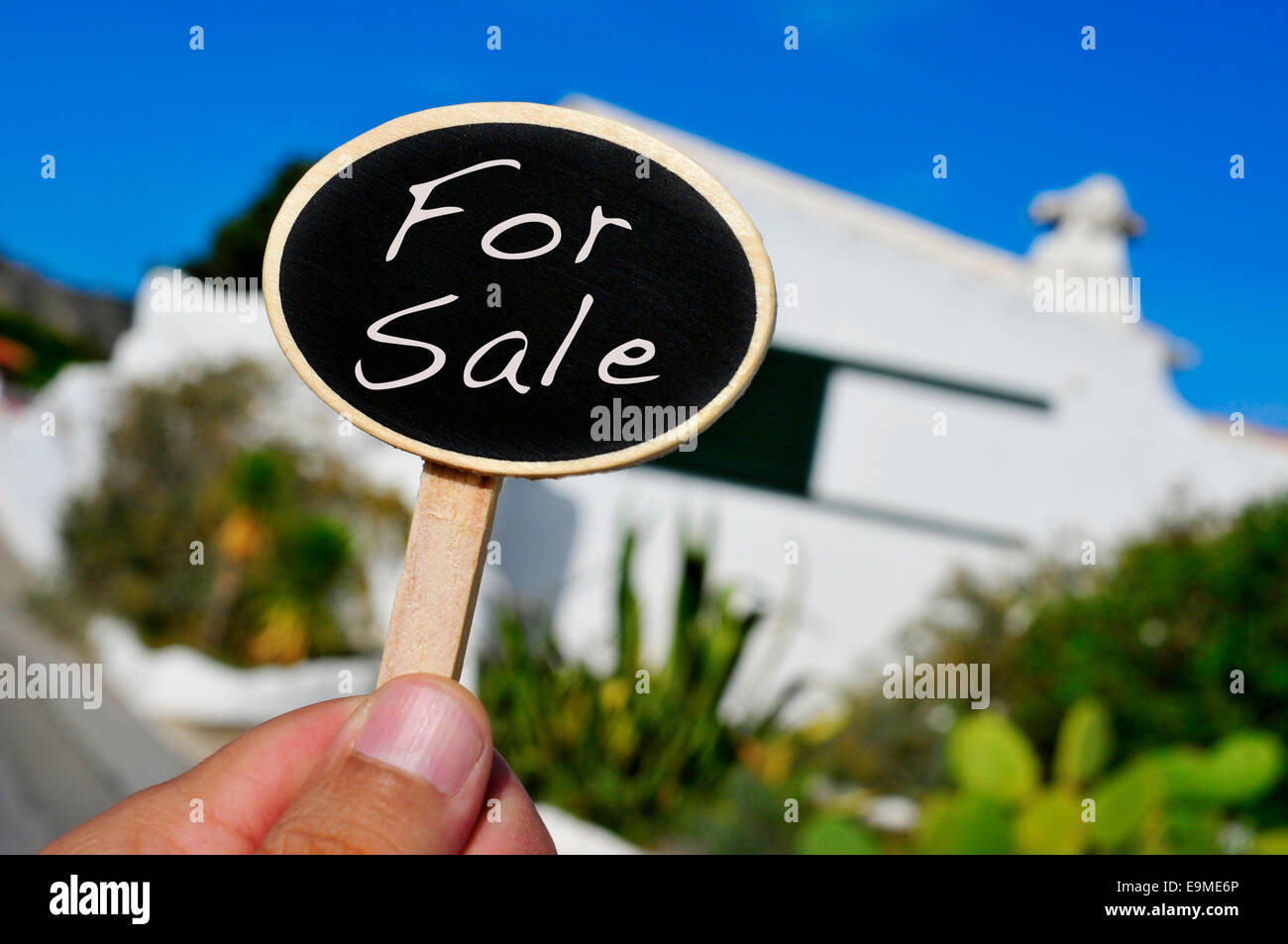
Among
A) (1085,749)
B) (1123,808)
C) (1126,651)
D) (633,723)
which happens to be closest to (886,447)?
(1126,651)

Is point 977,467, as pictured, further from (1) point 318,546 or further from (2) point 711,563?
(1) point 318,546

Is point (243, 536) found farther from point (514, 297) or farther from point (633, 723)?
point (514, 297)

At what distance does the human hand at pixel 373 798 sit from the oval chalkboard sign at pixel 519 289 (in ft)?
0.90

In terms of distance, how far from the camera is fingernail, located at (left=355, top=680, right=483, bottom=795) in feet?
3.21

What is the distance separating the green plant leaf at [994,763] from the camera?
3.36 m

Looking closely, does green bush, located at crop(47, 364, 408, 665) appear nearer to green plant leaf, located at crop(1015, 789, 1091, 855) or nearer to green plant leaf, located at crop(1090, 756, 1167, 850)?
green plant leaf, located at crop(1015, 789, 1091, 855)

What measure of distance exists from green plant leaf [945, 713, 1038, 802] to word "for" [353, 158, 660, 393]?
2.84 metres

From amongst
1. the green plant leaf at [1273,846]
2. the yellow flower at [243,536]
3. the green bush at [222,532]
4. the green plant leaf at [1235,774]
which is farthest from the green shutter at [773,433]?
the green plant leaf at [1273,846]

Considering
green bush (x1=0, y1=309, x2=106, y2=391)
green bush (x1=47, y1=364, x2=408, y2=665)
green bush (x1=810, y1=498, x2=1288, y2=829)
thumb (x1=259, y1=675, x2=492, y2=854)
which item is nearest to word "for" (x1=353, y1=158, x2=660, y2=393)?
thumb (x1=259, y1=675, x2=492, y2=854)

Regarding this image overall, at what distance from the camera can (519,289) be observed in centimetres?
104

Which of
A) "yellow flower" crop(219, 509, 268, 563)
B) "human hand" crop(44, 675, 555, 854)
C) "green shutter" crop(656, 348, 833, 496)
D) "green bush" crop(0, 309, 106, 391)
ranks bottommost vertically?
"human hand" crop(44, 675, 555, 854)

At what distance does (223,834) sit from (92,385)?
7.86 m

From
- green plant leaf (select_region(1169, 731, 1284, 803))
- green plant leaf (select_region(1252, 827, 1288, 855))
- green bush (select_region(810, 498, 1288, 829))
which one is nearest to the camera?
green plant leaf (select_region(1252, 827, 1288, 855))

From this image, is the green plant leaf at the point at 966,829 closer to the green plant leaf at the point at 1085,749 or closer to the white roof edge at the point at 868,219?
the green plant leaf at the point at 1085,749
